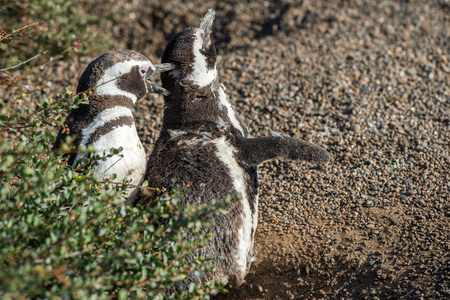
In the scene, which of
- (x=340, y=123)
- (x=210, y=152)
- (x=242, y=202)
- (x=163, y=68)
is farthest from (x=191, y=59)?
(x=340, y=123)

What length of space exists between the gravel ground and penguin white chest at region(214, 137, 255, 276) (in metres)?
0.23

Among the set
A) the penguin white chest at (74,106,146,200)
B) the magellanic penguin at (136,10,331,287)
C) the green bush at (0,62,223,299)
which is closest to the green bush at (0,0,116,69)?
the magellanic penguin at (136,10,331,287)

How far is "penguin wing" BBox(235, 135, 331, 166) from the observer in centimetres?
321

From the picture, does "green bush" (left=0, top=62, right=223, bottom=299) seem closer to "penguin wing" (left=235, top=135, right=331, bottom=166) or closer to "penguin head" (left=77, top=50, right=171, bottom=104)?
"penguin head" (left=77, top=50, right=171, bottom=104)

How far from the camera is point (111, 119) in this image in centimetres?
313

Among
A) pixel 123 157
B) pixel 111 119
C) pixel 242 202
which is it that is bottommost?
pixel 242 202

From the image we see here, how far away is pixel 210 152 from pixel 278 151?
50 cm

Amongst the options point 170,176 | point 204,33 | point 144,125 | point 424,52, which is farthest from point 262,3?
point 170,176

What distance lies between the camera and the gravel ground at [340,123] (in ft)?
10.3

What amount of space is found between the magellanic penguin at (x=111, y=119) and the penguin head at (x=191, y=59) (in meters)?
0.31

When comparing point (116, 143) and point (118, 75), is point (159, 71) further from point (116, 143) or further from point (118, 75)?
point (116, 143)

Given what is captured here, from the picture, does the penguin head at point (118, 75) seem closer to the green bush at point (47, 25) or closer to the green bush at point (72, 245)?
the green bush at point (72, 245)

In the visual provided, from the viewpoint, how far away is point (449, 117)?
176 inches

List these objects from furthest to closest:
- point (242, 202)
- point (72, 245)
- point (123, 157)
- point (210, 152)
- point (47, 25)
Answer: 1. point (47, 25)
2. point (210, 152)
3. point (242, 202)
4. point (123, 157)
5. point (72, 245)
